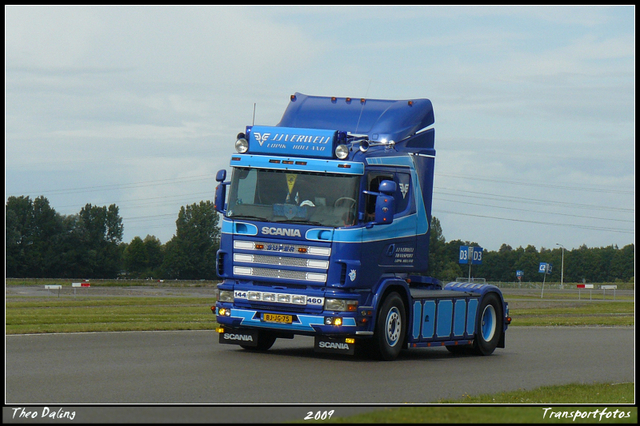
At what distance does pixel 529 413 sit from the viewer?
909cm

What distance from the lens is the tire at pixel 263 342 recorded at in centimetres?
1633

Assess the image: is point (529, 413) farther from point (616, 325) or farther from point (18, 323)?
point (616, 325)

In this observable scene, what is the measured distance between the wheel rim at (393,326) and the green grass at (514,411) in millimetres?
4118

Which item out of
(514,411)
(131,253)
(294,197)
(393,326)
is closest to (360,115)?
(294,197)

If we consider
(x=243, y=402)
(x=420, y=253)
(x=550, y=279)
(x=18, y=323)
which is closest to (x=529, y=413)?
(x=243, y=402)

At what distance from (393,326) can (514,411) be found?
21.6 feet

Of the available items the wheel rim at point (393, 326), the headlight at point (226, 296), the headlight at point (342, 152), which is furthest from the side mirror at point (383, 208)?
the headlight at point (226, 296)

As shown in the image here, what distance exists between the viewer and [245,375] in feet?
41.6

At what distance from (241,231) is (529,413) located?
7066 mm

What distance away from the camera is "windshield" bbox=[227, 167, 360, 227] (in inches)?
579

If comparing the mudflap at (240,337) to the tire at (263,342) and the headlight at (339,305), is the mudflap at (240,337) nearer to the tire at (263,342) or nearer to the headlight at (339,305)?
the tire at (263,342)

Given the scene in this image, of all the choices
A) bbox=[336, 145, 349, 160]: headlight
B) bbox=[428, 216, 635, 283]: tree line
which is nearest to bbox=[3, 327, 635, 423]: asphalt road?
bbox=[336, 145, 349, 160]: headlight

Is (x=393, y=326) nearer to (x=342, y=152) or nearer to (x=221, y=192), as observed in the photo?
(x=342, y=152)

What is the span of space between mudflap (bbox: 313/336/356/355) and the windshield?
6.26 feet
